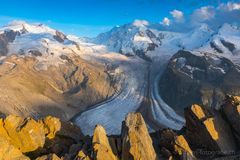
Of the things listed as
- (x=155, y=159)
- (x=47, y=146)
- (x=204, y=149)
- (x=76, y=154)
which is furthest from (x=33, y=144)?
(x=204, y=149)

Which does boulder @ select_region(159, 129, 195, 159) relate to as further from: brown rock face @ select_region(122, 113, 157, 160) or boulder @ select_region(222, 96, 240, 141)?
boulder @ select_region(222, 96, 240, 141)

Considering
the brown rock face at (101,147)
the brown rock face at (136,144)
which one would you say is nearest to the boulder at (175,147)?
the brown rock face at (136,144)

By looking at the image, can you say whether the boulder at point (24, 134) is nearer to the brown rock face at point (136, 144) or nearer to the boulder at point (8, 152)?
the boulder at point (8, 152)

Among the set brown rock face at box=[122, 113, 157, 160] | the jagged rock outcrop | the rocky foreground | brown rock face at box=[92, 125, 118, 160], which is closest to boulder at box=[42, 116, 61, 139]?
the rocky foreground

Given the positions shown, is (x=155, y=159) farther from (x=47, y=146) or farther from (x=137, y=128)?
(x=47, y=146)

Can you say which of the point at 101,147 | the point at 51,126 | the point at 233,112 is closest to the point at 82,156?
the point at 101,147
